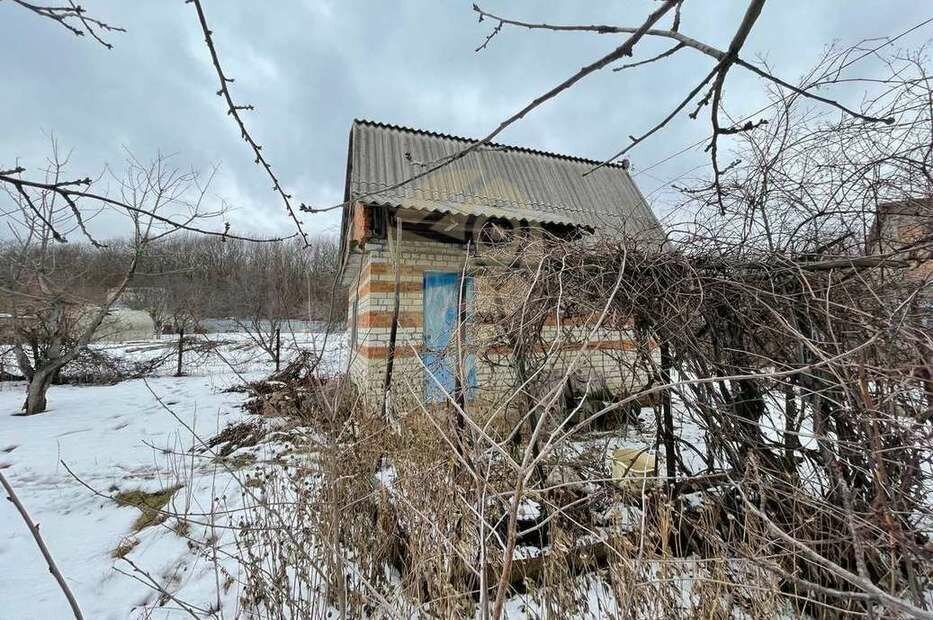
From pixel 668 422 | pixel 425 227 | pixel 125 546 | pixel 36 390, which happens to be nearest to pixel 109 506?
pixel 125 546

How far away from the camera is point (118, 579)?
2508 mm

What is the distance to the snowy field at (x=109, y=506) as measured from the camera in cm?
230

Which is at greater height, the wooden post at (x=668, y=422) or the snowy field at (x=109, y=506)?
the wooden post at (x=668, y=422)

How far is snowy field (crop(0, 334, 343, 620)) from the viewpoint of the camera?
7.54 ft

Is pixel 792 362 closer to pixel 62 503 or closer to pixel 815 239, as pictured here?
pixel 815 239

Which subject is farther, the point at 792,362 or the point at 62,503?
the point at 62,503

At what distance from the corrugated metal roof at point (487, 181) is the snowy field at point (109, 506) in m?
2.57

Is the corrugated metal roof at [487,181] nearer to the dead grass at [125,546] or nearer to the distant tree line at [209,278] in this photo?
the distant tree line at [209,278]

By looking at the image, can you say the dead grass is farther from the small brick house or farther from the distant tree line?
the small brick house

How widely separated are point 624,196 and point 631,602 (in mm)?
7654

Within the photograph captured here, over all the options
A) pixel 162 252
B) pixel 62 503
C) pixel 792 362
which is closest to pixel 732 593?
pixel 792 362

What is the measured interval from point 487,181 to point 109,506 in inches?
243

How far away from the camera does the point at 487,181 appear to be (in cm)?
638

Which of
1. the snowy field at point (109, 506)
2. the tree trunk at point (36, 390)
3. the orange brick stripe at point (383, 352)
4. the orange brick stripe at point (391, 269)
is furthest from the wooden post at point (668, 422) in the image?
the tree trunk at point (36, 390)
